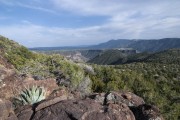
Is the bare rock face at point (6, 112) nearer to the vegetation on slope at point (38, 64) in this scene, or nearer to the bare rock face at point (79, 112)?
the bare rock face at point (79, 112)

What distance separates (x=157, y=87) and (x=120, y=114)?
189 feet

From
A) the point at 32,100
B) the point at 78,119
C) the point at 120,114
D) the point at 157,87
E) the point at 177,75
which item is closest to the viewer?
the point at 78,119

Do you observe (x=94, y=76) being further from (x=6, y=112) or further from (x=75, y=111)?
(x=75, y=111)

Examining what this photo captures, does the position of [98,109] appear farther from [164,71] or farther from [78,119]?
[164,71]

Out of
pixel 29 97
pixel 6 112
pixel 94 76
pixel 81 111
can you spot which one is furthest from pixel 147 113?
pixel 94 76

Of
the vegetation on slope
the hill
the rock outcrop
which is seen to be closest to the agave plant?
the rock outcrop

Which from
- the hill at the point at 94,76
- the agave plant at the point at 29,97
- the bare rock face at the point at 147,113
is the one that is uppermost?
the agave plant at the point at 29,97

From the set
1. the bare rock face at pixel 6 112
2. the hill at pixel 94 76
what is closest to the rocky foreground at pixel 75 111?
the bare rock face at pixel 6 112

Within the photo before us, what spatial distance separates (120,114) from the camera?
394 inches

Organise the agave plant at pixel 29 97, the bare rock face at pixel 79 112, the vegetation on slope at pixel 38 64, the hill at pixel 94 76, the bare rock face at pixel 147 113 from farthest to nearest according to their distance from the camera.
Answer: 1. the vegetation on slope at pixel 38 64
2. the hill at pixel 94 76
3. the agave plant at pixel 29 97
4. the bare rock face at pixel 147 113
5. the bare rock face at pixel 79 112

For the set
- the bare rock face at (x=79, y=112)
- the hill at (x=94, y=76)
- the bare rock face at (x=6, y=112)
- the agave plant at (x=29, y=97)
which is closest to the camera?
the bare rock face at (x=79, y=112)

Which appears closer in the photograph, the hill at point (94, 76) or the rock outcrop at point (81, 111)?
the rock outcrop at point (81, 111)

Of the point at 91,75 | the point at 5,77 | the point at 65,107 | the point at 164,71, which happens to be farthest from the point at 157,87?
the point at 65,107

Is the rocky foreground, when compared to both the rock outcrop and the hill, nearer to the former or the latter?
the rock outcrop
